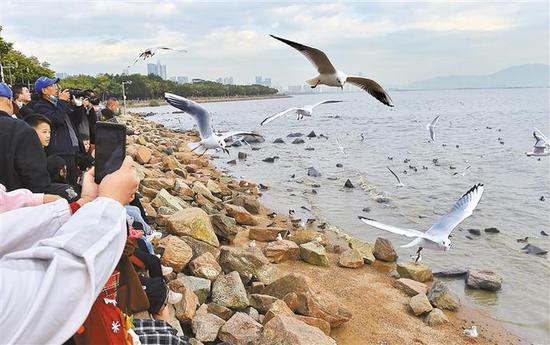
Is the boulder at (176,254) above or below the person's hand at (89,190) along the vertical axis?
below

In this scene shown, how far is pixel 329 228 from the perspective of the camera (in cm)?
957

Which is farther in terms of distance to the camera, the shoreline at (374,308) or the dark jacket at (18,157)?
the shoreline at (374,308)

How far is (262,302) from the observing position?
4730 millimetres

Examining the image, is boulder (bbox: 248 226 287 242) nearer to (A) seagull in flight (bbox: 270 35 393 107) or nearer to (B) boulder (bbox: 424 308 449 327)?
(A) seagull in flight (bbox: 270 35 393 107)

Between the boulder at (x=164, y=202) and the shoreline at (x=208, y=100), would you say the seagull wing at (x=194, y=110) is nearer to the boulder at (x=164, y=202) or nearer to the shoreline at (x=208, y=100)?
the boulder at (x=164, y=202)

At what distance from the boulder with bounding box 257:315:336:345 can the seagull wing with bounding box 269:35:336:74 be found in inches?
130

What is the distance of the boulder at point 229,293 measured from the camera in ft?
15.0

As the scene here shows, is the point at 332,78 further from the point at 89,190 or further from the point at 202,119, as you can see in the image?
the point at 89,190

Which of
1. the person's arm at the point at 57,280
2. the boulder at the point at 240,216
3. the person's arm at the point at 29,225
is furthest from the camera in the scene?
the boulder at the point at 240,216

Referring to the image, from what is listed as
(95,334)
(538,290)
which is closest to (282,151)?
(538,290)

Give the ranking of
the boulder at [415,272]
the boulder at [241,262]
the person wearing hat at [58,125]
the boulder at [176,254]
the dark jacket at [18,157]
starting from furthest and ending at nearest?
the boulder at [415,272]
the boulder at [241,262]
the boulder at [176,254]
the person wearing hat at [58,125]
the dark jacket at [18,157]

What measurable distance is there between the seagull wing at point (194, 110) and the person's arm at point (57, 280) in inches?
230

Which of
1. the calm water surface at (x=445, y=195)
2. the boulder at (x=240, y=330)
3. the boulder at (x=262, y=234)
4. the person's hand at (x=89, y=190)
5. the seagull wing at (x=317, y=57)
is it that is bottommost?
the calm water surface at (x=445, y=195)

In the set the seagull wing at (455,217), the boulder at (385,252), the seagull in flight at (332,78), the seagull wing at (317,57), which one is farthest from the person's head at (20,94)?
the seagull wing at (455,217)
